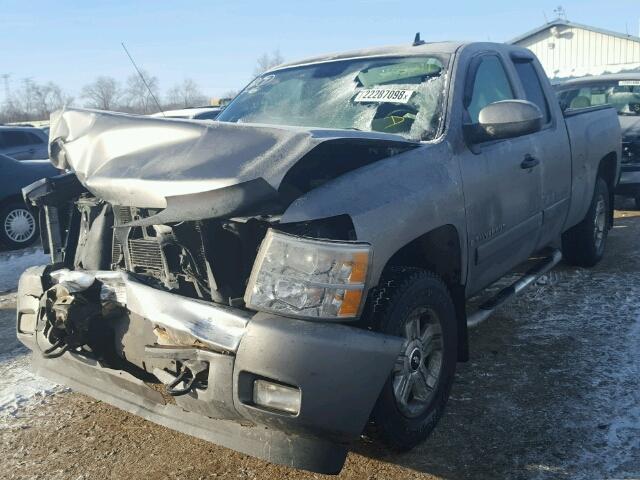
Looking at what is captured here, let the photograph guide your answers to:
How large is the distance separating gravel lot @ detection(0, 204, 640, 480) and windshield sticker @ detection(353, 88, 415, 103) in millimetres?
1653

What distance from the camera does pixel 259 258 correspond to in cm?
256

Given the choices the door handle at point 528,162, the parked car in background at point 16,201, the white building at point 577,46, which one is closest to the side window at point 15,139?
the parked car in background at point 16,201

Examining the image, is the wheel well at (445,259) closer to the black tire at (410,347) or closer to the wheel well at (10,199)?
the black tire at (410,347)

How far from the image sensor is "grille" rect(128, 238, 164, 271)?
2.95 meters

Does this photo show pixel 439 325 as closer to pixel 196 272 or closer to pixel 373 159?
pixel 373 159

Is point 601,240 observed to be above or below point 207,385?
below

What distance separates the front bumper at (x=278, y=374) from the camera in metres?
2.42

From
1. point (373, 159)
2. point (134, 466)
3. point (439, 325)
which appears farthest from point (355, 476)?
point (373, 159)

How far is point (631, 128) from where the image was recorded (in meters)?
8.79

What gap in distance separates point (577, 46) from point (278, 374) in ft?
113

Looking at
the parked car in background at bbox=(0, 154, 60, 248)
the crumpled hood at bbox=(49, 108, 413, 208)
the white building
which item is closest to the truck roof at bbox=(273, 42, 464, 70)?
the crumpled hood at bbox=(49, 108, 413, 208)

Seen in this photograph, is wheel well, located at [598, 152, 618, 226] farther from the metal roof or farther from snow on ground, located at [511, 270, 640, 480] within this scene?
the metal roof

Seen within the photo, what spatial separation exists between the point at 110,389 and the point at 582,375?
8.46ft

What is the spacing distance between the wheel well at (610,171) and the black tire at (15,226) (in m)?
6.54
